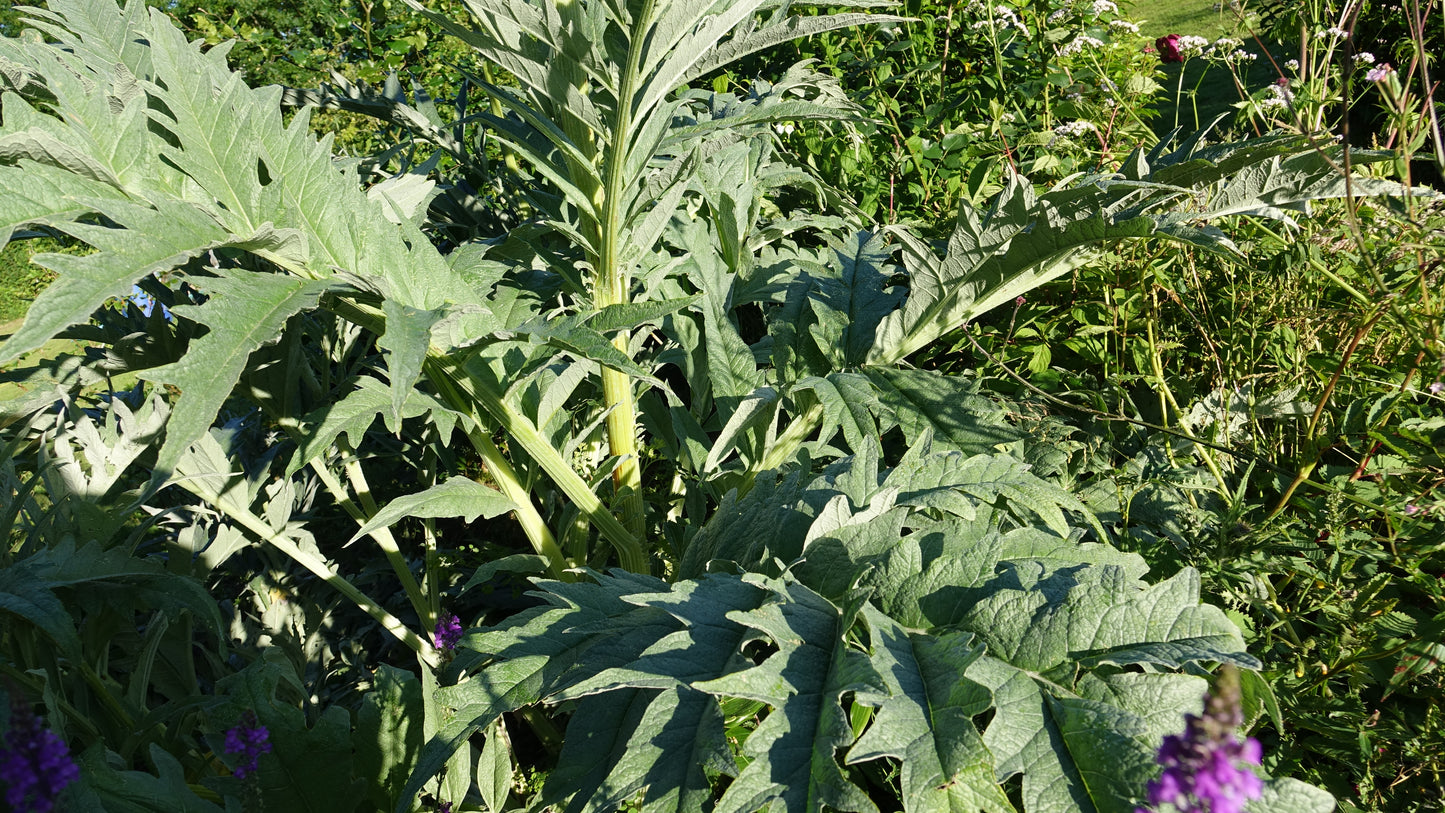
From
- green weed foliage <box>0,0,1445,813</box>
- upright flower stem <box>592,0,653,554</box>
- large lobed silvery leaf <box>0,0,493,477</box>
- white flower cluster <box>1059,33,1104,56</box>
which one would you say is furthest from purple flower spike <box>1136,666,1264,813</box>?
white flower cluster <box>1059,33,1104,56</box>

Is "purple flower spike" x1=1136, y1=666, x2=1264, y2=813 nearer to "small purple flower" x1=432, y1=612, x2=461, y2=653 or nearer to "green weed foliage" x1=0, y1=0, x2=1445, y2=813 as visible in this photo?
"green weed foliage" x1=0, y1=0, x2=1445, y2=813

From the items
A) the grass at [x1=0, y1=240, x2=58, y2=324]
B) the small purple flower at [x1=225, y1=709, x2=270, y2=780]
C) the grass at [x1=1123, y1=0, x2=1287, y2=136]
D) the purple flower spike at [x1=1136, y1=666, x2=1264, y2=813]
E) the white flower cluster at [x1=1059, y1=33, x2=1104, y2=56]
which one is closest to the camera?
the purple flower spike at [x1=1136, y1=666, x2=1264, y2=813]

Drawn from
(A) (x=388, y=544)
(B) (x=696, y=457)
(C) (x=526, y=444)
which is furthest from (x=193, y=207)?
(B) (x=696, y=457)

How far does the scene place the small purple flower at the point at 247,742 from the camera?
1.29m

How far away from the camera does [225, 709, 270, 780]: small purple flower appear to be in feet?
4.25

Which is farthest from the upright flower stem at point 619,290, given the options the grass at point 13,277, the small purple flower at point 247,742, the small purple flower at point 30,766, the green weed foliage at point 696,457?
the grass at point 13,277

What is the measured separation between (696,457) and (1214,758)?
1.36 meters

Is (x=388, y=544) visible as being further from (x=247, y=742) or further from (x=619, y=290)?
(x=619, y=290)

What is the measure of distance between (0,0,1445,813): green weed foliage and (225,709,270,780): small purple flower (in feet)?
0.06

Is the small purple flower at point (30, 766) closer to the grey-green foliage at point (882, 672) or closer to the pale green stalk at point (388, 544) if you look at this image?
the grey-green foliage at point (882, 672)

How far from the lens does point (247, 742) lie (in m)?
1.33


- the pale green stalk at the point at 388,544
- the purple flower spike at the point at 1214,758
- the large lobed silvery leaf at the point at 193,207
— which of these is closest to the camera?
the purple flower spike at the point at 1214,758

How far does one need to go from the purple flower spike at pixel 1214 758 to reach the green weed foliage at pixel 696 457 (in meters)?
0.31

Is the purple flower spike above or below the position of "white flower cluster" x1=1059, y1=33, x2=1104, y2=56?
below
